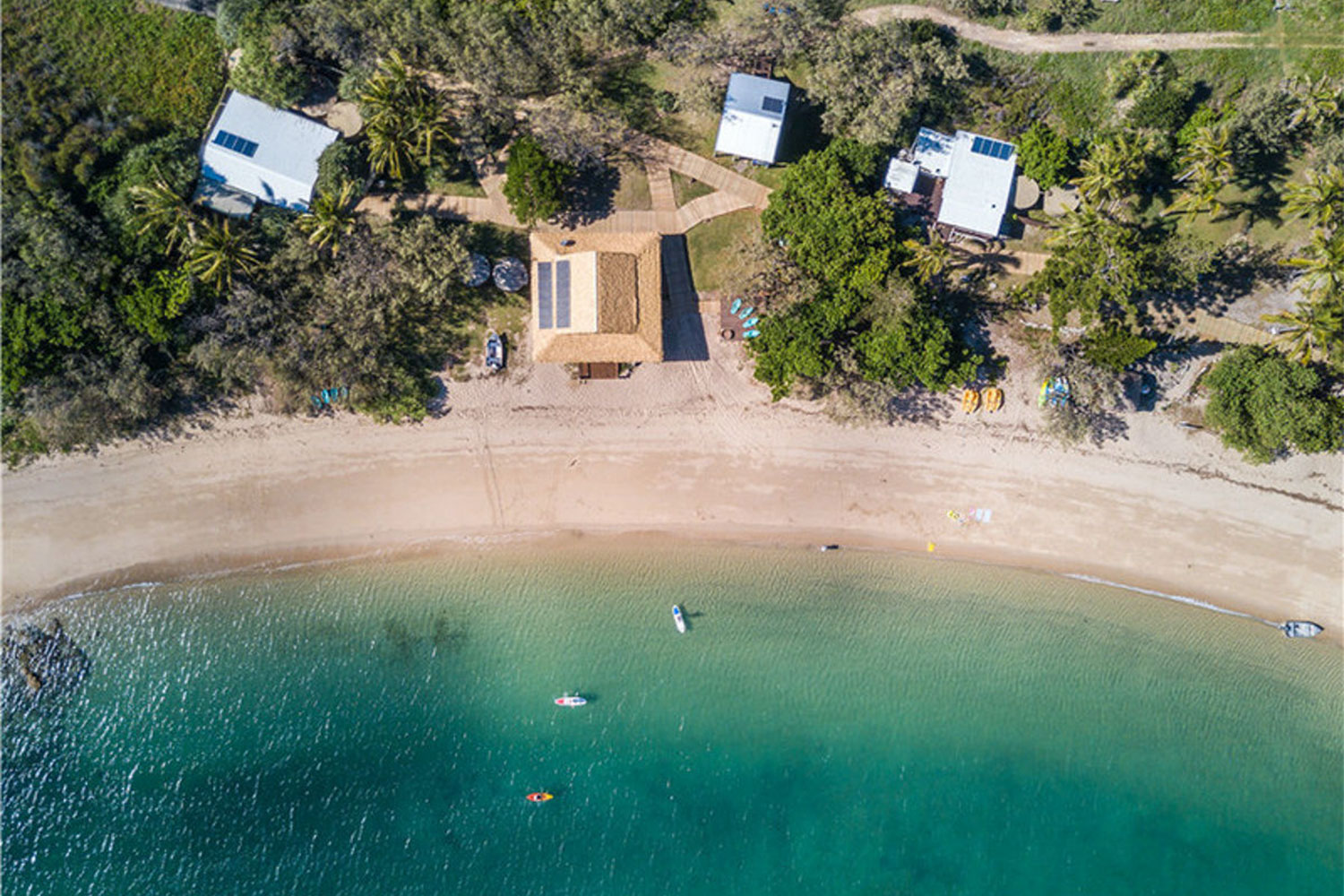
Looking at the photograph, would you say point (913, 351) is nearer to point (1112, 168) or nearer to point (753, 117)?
point (1112, 168)

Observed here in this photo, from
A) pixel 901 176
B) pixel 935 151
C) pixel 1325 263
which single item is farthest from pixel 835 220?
pixel 1325 263

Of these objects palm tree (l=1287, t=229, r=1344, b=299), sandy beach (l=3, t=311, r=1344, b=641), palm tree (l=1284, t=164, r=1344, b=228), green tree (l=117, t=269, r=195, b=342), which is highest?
palm tree (l=1284, t=164, r=1344, b=228)

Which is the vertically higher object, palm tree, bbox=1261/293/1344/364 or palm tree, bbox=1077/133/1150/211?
palm tree, bbox=1077/133/1150/211

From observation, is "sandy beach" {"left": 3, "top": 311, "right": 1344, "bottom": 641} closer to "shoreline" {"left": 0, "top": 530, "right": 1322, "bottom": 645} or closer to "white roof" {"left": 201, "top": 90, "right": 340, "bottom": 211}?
"shoreline" {"left": 0, "top": 530, "right": 1322, "bottom": 645}

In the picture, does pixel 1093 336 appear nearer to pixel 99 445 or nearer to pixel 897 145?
pixel 897 145

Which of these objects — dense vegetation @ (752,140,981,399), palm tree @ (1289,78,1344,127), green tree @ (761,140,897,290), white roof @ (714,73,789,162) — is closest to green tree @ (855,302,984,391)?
dense vegetation @ (752,140,981,399)

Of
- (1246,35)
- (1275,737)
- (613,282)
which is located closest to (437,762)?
(613,282)
